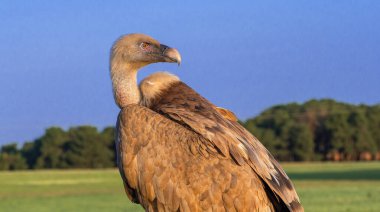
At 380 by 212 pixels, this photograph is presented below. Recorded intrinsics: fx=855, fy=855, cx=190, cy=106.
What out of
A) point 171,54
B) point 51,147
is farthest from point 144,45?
point 51,147

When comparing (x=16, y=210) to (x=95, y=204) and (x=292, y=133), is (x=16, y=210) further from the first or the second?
(x=292, y=133)

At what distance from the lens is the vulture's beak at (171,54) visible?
7.23m

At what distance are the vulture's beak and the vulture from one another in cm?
35

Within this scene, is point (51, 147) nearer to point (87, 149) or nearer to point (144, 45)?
point (87, 149)

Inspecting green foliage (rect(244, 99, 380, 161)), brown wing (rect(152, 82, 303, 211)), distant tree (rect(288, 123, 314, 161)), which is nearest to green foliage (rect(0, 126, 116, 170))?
green foliage (rect(244, 99, 380, 161))

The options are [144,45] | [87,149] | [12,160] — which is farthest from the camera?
[12,160]

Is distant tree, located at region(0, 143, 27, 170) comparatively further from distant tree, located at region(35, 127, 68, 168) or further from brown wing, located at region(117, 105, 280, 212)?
brown wing, located at region(117, 105, 280, 212)

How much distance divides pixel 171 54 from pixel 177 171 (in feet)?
3.79

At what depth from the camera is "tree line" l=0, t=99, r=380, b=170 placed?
65.3 meters

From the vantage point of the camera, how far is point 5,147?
63.2m

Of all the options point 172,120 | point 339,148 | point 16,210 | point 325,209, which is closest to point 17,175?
point 339,148

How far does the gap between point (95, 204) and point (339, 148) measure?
57.9 metres

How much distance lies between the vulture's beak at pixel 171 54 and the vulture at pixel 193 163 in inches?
13.6

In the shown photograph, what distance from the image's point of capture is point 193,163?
6566 mm
